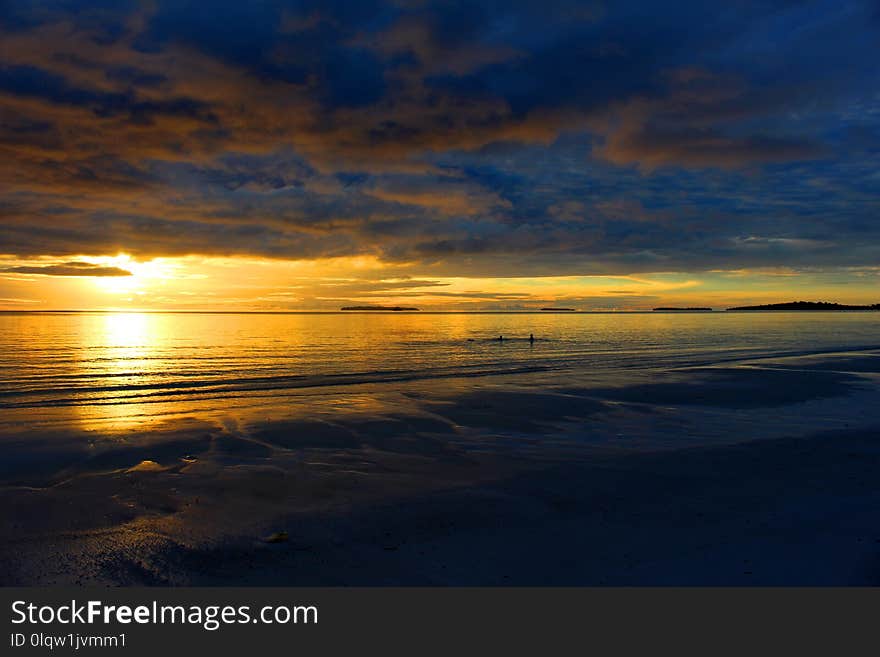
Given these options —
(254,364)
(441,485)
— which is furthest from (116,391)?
(441,485)

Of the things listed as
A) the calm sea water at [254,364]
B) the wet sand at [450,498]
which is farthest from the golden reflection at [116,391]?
the wet sand at [450,498]

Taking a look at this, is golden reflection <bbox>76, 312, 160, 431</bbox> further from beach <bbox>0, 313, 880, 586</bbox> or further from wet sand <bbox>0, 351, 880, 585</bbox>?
wet sand <bbox>0, 351, 880, 585</bbox>

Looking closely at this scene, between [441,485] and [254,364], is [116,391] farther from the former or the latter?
[441,485]

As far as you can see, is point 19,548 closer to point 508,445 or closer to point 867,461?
point 508,445

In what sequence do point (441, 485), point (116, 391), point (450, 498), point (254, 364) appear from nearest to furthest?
point (450, 498), point (441, 485), point (116, 391), point (254, 364)

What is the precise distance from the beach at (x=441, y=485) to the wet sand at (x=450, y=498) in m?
0.05

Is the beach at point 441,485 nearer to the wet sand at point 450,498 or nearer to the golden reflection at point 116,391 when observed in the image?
the wet sand at point 450,498

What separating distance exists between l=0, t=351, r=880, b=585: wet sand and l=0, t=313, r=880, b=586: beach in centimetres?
5

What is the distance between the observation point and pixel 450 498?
11.0 metres

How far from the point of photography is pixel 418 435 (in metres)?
17.1

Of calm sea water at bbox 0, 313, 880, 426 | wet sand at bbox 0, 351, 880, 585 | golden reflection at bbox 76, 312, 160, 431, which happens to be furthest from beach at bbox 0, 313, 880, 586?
calm sea water at bbox 0, 313, 880, 426

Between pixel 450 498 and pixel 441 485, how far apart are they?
0.90m

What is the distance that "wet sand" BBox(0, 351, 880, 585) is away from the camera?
25.9 feet

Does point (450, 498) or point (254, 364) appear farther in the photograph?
point (254, 364)
